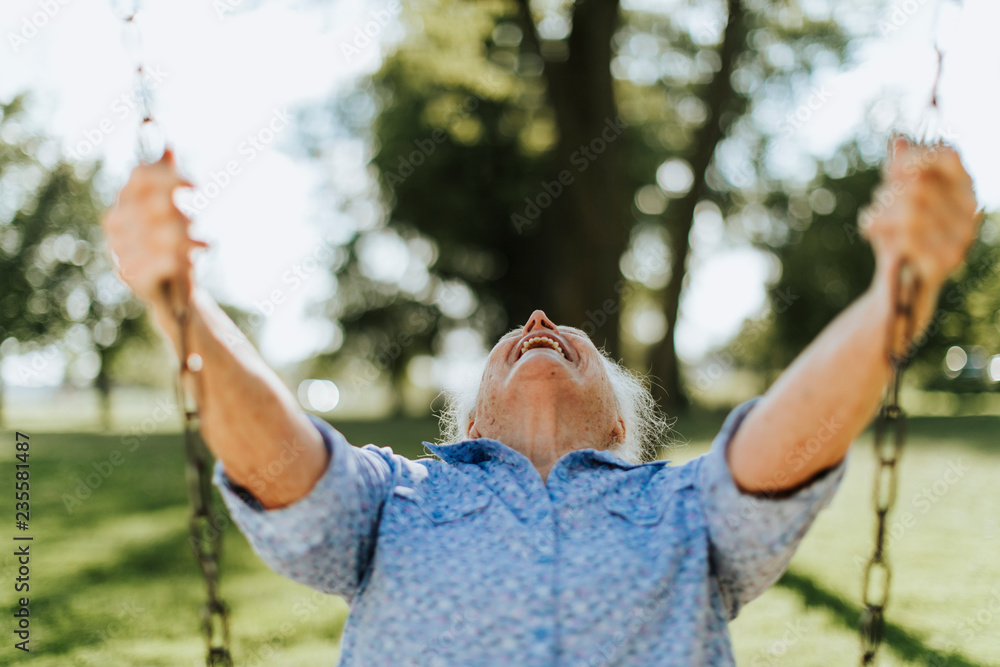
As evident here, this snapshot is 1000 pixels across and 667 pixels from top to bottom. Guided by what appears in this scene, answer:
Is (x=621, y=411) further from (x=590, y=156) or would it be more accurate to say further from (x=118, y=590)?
(x=590, y=156)

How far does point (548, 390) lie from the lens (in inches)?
89.5

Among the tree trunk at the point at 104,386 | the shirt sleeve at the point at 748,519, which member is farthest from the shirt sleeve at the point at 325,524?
the tree trunk at the point at 104,386

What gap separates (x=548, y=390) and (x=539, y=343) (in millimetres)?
229

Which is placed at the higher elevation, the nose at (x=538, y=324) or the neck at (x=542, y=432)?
the nose at (x=538, y=324)

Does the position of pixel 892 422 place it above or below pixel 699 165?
below

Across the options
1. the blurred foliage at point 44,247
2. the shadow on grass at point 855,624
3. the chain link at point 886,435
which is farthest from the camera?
the blurred foliage at point 44,247

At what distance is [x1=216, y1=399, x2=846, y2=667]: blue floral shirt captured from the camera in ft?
5.15

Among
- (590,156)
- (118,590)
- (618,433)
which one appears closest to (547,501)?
(618,433)

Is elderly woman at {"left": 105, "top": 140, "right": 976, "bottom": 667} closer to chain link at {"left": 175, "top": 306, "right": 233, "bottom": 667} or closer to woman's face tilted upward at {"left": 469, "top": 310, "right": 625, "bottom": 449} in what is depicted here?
chain link at {"left": 175, "top": 306, "right": 233, "bottom": 667}

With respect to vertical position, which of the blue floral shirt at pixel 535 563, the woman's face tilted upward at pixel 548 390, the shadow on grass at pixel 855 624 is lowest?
the shadow on grass at pixel 855 624

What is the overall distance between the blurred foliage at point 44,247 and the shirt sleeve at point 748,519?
18.4m

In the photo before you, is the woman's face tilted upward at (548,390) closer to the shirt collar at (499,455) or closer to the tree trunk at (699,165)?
the shirt collar at (499,455)

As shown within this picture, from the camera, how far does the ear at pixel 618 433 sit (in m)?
2.46

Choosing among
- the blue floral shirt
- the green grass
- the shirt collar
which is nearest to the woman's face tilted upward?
the shirt collar
